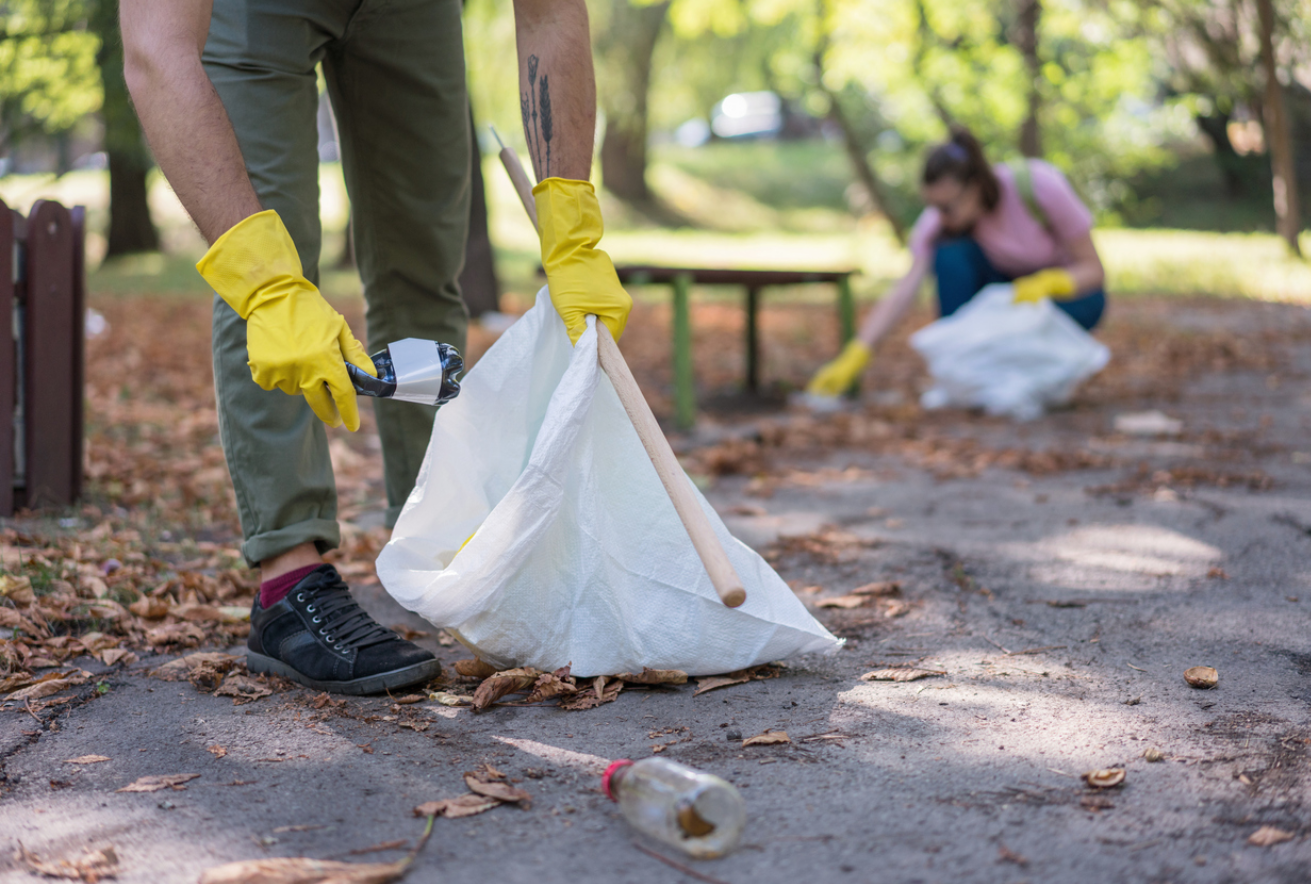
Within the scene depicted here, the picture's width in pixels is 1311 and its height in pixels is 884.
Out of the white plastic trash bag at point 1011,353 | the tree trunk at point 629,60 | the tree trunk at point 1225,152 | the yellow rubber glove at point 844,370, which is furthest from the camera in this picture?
the tree trunk at point 1225,152

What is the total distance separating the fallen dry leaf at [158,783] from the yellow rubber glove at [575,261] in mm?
888

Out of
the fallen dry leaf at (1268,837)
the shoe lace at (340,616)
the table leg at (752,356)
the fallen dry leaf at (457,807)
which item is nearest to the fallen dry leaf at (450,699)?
the shoe lace at (340,616)

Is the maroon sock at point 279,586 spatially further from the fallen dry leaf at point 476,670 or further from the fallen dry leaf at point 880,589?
the fallen dry leaf at point 880,589

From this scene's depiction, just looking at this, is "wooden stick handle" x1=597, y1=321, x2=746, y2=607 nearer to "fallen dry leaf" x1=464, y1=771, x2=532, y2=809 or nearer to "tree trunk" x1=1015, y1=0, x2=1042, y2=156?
"fallen dry leaf" x1=464, y1=771, x2=532, y2=809

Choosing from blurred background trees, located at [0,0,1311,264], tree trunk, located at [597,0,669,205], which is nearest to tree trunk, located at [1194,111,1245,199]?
blurred background trees, located at [0,0,1311,264]

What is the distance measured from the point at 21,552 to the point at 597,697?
1.47m

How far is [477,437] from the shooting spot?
6.37ft

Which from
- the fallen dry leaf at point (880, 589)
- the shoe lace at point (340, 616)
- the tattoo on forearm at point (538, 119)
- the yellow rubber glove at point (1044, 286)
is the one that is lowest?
the fallen dry leaf at point (880, 589)

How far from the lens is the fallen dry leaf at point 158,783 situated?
145 cm

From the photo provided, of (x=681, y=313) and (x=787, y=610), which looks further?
(x=681, y=313)

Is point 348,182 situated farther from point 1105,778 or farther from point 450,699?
point 1105,778

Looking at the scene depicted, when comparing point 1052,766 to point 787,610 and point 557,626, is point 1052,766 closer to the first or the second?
point 787,610

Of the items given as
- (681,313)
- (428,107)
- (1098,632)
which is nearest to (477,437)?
(428,107)

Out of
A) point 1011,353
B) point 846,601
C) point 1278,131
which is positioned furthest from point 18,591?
point 1278,131
